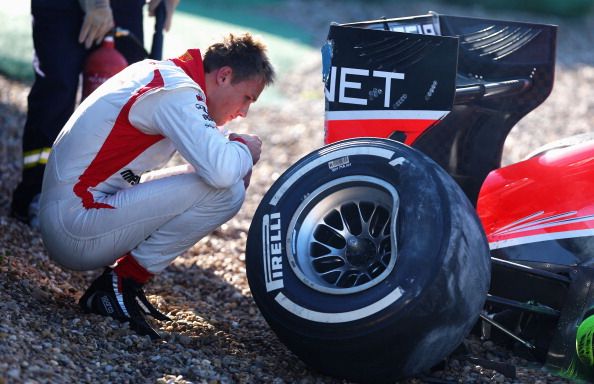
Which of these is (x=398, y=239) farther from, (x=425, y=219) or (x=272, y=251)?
(x=272, y=251)

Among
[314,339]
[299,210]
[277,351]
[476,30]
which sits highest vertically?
[476,30]

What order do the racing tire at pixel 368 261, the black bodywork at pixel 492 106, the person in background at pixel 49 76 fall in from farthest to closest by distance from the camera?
1. the person in background at pixel 49 76
2. the black bodywork at pixel 492 106
3. the racing tire at pixel 368 261

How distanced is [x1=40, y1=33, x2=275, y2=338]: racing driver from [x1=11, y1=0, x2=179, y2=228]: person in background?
1.18 m

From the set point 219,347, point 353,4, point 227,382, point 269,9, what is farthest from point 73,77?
point 353,4

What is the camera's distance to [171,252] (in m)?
3.99

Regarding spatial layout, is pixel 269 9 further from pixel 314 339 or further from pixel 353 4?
pixel 314 339

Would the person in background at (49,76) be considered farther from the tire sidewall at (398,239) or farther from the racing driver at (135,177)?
the tire sidewall at (398,239)

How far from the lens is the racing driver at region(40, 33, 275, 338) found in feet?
12.5

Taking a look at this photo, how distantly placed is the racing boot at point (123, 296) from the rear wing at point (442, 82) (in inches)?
41.3

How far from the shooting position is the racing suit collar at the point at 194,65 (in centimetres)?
394

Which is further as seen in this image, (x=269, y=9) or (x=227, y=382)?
(x=269, y=9)

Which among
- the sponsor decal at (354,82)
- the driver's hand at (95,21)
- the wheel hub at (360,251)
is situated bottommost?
the wheel hub at (360,251)

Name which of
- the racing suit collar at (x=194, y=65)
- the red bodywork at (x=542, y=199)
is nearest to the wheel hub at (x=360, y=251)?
the red bodywork at (x=542, y=199)

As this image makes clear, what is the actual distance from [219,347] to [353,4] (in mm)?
10642
